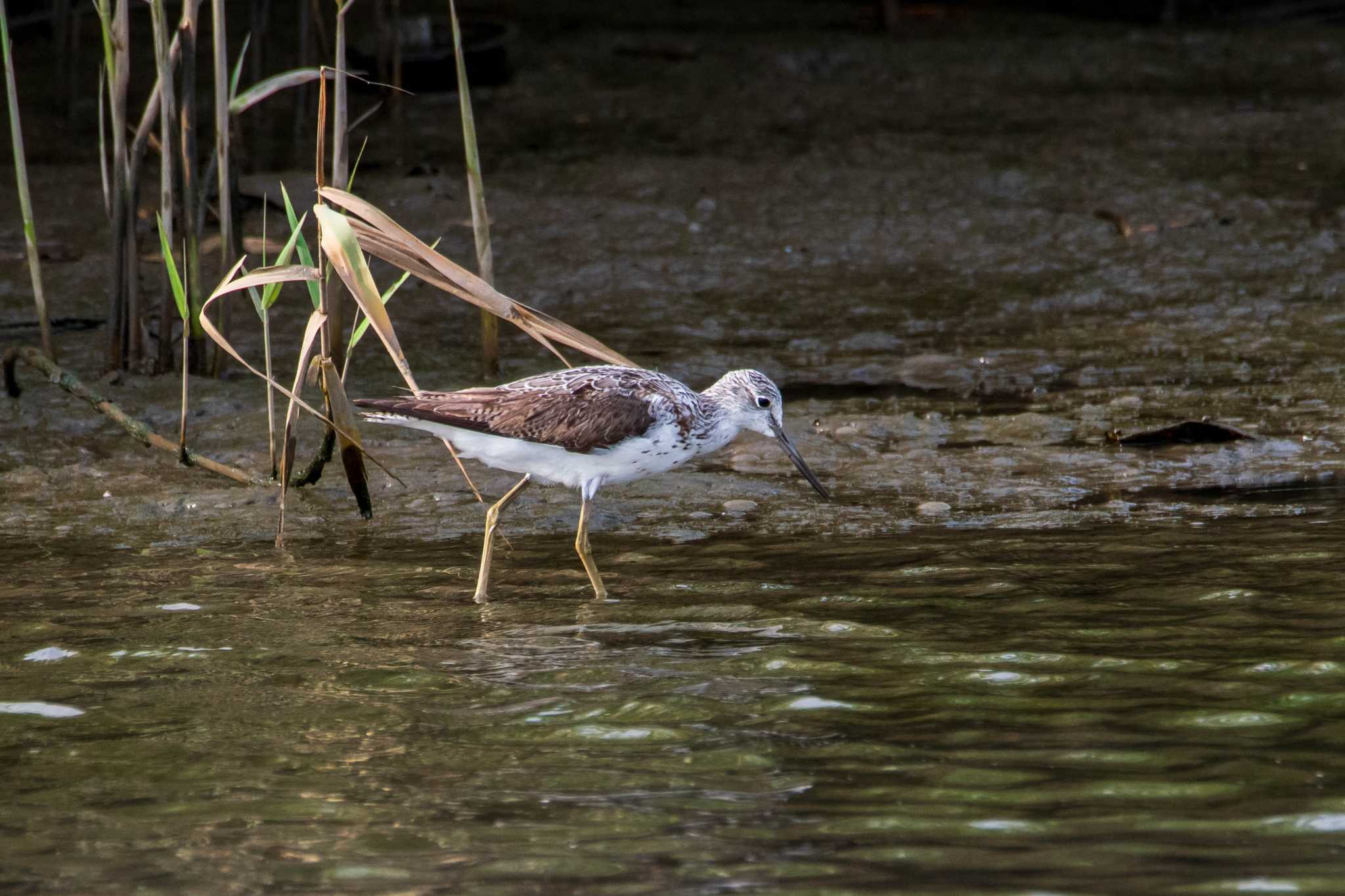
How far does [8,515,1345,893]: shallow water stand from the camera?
3.32 metres

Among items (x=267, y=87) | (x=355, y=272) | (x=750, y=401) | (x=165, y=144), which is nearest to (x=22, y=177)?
(x=165, y=144)

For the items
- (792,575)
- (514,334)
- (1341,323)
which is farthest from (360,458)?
(1341,323)

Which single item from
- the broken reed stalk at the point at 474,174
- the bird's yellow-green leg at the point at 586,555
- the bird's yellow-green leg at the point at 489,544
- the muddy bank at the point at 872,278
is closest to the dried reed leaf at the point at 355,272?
the bird's yellow-green leg at the point at 489,544

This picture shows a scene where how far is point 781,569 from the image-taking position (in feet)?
18.8

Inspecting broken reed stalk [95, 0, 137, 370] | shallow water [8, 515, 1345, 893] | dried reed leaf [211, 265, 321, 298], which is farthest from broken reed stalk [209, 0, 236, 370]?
shallow water [8, 515, 1345, 893]

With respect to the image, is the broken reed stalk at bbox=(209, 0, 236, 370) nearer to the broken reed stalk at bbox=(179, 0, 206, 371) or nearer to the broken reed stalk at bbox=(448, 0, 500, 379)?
the broken reed stalk at bbox=(179, 0, 206, 371)

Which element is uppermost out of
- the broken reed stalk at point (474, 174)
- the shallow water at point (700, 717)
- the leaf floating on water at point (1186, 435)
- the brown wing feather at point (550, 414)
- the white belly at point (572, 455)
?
the broken reed stalk at point (474, 174)

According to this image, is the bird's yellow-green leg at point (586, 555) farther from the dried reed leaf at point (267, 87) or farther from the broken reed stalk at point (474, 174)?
the dried reed leaf at point (267, 87)

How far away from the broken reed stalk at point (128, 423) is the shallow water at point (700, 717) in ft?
1.51

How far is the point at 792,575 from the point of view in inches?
221

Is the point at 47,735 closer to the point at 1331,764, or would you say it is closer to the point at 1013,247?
the point at 1331,764

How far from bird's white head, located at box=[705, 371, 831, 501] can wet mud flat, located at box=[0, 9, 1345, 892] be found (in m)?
0.33

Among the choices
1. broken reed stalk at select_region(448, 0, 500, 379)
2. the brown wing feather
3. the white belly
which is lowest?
the white belly

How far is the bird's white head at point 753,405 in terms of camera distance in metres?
6.27
